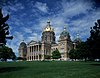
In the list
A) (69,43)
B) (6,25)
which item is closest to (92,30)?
(6,25)

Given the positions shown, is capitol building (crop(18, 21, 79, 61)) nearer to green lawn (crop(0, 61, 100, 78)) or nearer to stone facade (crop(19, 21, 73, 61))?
stone facade (crop(19, 21, 73, 61))

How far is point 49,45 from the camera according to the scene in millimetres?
106938

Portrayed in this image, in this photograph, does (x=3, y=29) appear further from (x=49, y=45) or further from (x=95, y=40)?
(x=49, y=45)

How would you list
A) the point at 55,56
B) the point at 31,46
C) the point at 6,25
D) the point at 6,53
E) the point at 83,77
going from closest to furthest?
the point at 83,77
the point at 6,25
the point at 6,53
the point at 55,56
the point at 31,46

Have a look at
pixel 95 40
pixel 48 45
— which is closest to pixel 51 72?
pixel 95 40

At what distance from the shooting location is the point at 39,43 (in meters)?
104

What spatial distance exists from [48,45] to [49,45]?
0.71 metres

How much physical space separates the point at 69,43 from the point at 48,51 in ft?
41.9

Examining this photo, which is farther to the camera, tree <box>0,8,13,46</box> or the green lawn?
tree <box>0,8,13,46</box>

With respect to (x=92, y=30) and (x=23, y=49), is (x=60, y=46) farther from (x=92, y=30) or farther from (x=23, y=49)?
(x=92, y=30)

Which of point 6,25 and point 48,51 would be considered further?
point 48,51

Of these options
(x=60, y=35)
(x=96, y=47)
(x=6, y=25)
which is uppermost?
(x=60, y=35)

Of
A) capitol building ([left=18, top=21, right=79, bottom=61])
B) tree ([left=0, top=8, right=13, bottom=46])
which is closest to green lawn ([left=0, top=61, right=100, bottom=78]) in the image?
tree ([left=0, top=8, right=13, bottom=46])

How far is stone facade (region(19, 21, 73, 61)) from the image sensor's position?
326ft
